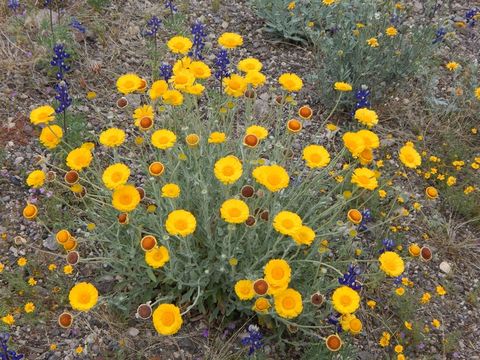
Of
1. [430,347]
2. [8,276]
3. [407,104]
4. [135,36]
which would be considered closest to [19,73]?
[135,36]

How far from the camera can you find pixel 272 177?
7.70 feet

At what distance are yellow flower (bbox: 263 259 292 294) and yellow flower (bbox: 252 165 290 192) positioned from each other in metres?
0.36

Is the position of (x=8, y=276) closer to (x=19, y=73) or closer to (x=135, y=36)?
(x=19, y=73)

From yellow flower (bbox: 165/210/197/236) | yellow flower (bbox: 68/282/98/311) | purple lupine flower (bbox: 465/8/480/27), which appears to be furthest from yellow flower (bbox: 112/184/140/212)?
purple lupine flower (bbox: 465/8/480/27)

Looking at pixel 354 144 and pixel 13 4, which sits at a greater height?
pixel 354 144

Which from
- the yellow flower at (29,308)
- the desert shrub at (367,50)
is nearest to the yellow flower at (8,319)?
the yellow flower at (29,308)

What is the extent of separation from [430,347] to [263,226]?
130 centimetres

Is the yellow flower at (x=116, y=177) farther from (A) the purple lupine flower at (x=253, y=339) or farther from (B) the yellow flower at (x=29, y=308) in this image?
(A) the purple lupine flower at (x=253, y=339)

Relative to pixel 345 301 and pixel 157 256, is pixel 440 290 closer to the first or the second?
pixel 345 301

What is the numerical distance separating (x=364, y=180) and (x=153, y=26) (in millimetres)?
2797

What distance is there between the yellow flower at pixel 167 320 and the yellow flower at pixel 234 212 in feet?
1.60

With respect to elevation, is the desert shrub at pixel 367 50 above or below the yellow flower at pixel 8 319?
above

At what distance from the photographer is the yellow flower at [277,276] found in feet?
7.27

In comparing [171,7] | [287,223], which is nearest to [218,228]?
[287,223]
